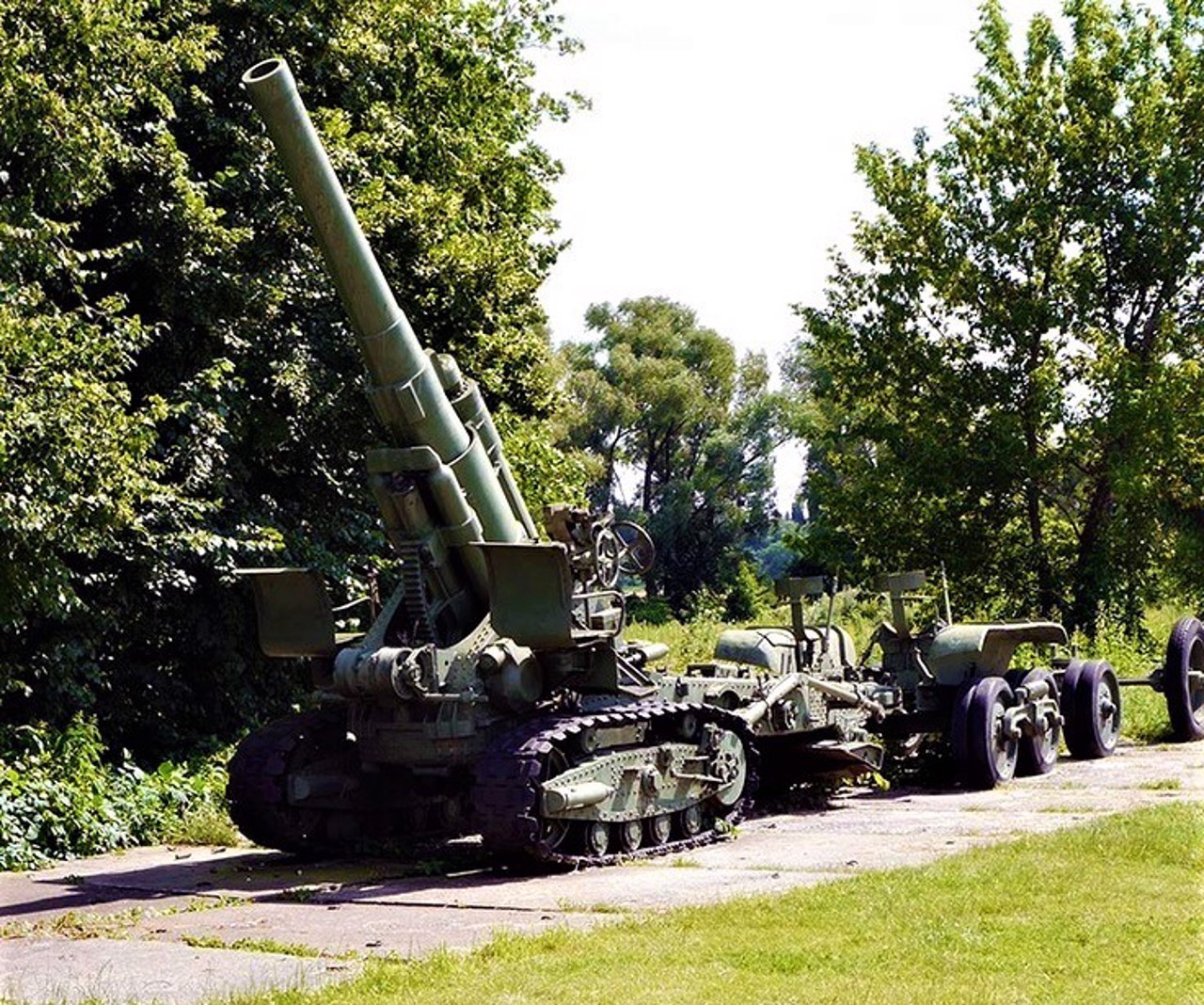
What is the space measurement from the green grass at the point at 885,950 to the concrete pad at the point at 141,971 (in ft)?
1.16

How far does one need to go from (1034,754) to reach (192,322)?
8.17 meters

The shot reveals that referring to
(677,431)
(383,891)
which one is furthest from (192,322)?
(677,431)

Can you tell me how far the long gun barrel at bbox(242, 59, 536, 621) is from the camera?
1130 cm

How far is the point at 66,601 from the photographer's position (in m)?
14.1

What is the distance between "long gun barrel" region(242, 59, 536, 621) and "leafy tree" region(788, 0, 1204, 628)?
11066 millimetres

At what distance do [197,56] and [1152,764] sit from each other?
32.6 ft

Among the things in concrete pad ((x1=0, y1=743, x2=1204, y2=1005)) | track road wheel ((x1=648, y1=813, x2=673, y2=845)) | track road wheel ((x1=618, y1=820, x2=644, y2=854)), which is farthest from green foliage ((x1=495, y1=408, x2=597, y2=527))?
track road wheel ((x1=618, y1=820, x2=644, y2=854))

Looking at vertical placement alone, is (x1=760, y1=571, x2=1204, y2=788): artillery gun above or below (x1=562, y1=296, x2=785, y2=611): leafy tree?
below

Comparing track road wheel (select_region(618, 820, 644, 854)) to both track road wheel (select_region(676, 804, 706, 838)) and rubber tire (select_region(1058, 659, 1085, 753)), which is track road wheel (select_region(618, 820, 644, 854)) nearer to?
track road wheel (select_region(676, 804, 706, 838))

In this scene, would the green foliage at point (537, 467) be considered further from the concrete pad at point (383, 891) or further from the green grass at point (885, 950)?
the green grass at point (885, 950)

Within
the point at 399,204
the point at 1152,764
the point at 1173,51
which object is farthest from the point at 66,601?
the point at 1173,51

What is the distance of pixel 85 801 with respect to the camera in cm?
1360

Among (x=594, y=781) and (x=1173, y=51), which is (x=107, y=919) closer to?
(x=594, y=781)

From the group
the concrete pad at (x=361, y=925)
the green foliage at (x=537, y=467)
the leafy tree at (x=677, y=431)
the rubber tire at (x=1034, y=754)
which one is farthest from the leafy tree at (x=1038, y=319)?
the leafy tree at (x=677, y=431)
